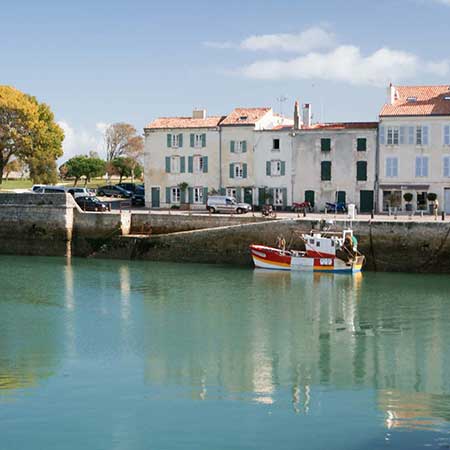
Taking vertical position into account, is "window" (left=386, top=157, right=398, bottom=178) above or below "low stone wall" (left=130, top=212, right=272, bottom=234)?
above

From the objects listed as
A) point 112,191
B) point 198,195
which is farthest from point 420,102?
point 112,191

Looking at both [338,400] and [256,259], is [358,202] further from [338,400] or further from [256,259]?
[338,400]

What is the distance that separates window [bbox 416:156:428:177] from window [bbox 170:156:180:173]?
50.9ft

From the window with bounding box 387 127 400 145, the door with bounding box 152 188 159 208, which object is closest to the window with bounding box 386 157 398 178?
the window with bounding box 387 127 400 145

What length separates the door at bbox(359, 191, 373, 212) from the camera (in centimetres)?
4888

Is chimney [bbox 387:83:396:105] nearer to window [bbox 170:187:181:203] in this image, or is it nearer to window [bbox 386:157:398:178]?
window [bbox 386:157:398:178]

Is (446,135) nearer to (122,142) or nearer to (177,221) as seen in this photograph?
(177,221)

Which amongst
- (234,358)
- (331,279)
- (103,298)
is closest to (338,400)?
(234,358)

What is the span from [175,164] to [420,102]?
1615 centimetres

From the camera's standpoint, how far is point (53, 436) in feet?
53.7

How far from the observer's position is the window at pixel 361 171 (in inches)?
1925

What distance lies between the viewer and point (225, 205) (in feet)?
158

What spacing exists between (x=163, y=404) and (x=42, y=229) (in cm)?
2935

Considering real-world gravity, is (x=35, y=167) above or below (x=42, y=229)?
above
